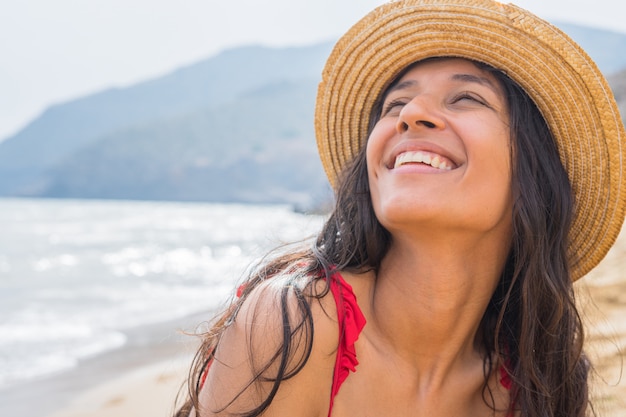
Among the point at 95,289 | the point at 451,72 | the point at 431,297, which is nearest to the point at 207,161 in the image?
the point at 95,289

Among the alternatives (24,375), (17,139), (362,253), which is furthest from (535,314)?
(17,139)

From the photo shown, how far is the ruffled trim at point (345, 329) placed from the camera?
201 cm

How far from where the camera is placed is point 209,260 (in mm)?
20312

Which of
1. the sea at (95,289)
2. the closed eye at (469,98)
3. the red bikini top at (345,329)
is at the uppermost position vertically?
the closed eye at (469,98)

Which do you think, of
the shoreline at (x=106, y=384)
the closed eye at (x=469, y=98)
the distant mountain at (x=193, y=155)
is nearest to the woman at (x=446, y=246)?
the closed eye at (x=469, y=98)

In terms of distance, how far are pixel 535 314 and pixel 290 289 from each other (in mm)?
841

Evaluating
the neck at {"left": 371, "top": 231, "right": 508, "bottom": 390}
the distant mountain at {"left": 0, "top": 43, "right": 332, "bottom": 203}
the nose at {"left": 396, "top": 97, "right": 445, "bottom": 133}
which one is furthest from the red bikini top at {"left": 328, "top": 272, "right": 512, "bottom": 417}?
the distant mountain at {"left": 0, "top": 43, "right": 332, "bottom": 203}

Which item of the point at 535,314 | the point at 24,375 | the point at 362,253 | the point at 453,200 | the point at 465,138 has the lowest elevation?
the point at 24,375

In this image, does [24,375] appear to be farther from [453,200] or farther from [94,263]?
[94,263]

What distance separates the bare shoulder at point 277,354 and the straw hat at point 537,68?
2.85 ft

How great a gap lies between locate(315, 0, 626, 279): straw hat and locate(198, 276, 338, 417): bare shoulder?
0.87 metres

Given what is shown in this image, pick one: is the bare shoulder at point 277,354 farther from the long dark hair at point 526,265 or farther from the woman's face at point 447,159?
the woman's face at point 447,159

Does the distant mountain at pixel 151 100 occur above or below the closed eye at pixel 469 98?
below

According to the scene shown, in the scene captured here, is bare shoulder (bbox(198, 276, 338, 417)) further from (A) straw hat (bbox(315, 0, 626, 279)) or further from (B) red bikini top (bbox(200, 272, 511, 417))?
(A) straw hat (bbox(315, 0, 626, 279))
